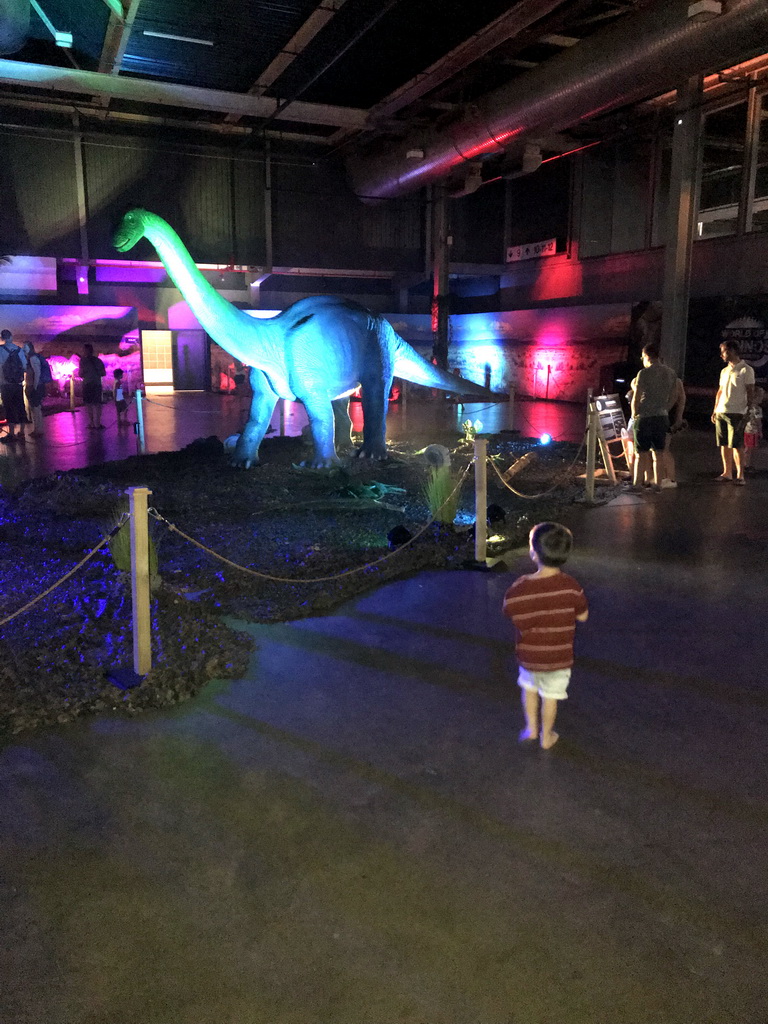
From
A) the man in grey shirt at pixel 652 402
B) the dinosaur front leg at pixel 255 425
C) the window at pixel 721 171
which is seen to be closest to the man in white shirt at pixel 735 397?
the man in grey shirt at pixel 652 402

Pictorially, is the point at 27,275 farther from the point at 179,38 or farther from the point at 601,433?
the point at 601,433

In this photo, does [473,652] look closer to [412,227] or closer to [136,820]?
[136,820]

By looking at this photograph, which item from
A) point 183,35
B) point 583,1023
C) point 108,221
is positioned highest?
point 183,35

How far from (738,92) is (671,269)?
445 centimetres

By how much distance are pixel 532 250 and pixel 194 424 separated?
1196 cm

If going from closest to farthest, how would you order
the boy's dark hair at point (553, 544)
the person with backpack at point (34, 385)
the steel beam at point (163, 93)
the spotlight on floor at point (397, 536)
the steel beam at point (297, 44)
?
the boy's dark hair at point (553, 544) < the spotlight on floor at point (397, 536) < the steel beam at point (297, 44) < the person with backpack at point (34, 385) < the steel beam at point (163, 93)

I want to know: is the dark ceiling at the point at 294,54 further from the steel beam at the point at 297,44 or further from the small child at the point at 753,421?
the small child at the point at 753,421

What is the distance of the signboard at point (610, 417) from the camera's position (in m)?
9.19

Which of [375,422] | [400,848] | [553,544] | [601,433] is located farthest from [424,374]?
[400,848]

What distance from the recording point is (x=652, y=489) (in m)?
8.48

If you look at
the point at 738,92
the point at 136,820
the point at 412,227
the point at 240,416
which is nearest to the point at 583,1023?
the point at 136,820

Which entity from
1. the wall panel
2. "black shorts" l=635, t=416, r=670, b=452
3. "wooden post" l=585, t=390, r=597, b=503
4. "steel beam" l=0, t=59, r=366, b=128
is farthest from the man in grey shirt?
the wall panel

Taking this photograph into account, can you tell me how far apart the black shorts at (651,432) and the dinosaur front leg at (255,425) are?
4.10 meters

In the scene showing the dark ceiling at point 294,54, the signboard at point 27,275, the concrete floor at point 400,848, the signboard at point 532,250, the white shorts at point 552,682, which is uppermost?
the dark ceiling at point 294,54
